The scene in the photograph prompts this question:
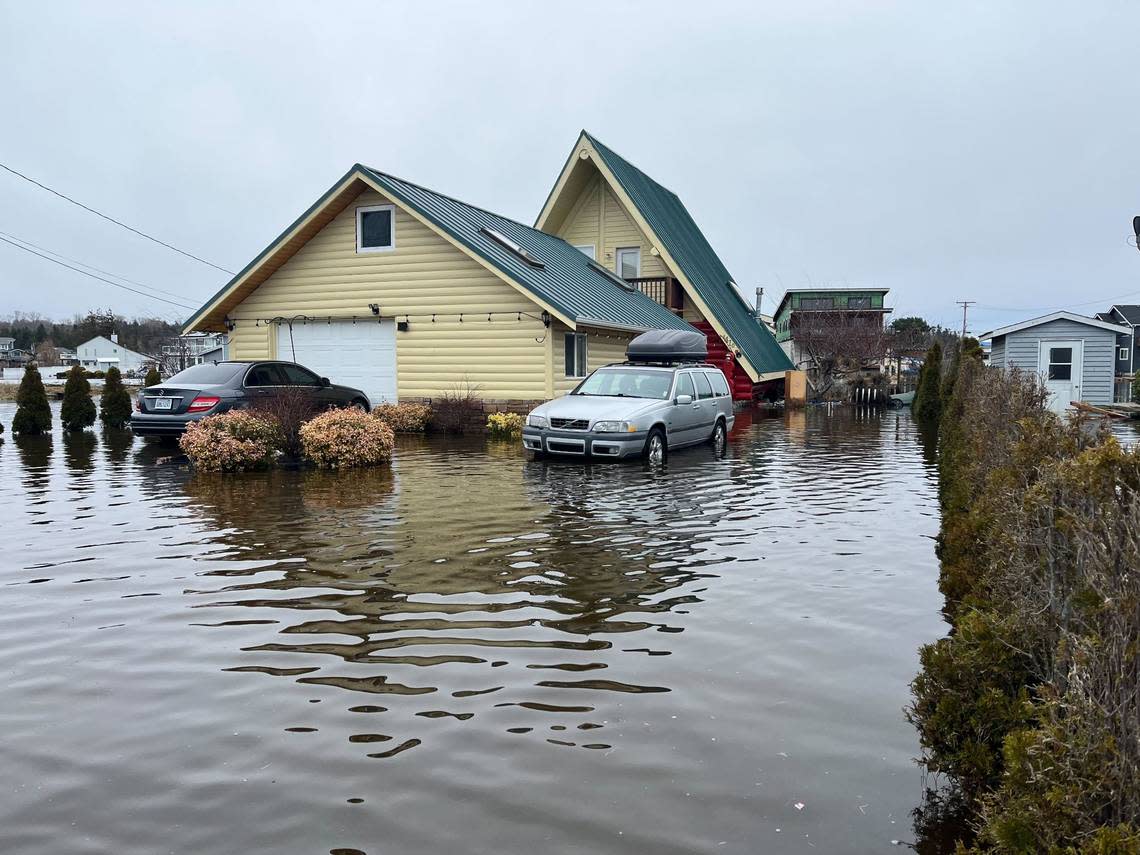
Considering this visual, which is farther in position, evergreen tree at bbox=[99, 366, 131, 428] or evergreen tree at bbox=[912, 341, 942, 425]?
evergreen tree at bbox=[912, 341, 942, 425]

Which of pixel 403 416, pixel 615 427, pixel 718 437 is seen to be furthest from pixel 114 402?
pixel 718 437

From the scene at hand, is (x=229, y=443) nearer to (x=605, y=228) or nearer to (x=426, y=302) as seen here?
(x=426, y=302)

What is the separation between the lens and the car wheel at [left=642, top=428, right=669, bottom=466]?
580 inches

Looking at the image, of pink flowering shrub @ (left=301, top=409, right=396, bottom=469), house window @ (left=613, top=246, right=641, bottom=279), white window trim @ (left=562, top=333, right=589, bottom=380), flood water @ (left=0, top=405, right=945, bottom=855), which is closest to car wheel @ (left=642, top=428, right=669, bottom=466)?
pink flowering shrub @ (left=301, top=409, right=396, bottom=469)

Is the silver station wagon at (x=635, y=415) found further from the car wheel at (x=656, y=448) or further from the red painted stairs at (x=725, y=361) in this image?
the red painted stairs at (x=725, y=361)

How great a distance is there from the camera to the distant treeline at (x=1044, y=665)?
2.54m

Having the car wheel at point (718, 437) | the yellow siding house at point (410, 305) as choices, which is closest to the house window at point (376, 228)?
the yellow siding house at point (410, 305)

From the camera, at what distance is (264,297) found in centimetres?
2325

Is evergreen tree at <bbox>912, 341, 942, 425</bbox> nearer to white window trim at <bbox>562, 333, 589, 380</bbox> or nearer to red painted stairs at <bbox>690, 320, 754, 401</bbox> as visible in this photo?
red painted stairs at <bbox>690, 320, 754, 401</bbox>

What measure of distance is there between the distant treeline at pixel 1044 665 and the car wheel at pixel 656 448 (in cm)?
900

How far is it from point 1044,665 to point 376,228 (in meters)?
20.3

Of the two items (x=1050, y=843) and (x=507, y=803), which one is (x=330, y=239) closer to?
(x=507, y=803)

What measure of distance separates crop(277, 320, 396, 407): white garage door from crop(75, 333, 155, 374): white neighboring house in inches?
4208

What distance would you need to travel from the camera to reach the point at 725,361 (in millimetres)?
31469
